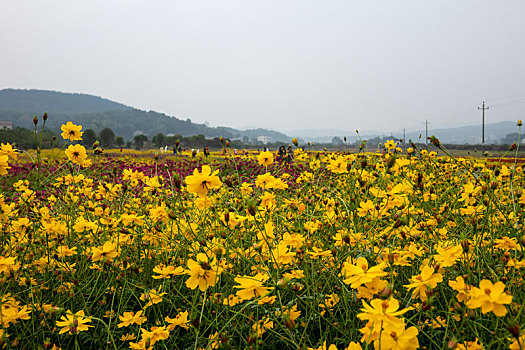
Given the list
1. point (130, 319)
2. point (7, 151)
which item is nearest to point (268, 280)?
point (130, 319)

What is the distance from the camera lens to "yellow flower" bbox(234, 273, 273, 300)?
0.94m

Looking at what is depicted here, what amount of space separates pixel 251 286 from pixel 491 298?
60 centimetres

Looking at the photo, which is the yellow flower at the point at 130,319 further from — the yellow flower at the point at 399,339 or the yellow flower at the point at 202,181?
the yellow flower at the point at 399,339

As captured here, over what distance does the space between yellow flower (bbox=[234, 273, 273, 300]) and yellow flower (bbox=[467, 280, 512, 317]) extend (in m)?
0.52

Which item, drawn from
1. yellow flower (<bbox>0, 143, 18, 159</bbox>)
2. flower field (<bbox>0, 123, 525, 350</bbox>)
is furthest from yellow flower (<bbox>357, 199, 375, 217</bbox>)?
yellow flower (<bbox>0, 143, 18, 159</bbox>)

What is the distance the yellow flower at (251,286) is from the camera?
94 cm

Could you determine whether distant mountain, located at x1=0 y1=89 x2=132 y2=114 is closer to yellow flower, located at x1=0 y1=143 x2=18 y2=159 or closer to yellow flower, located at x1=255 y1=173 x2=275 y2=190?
yellow flower, located at x1=0 y1=143 x2=18 y2=159

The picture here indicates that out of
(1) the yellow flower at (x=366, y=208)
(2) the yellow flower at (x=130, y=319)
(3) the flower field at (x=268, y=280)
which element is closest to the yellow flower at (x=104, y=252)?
(3) the flower field at (x=268, y=280)

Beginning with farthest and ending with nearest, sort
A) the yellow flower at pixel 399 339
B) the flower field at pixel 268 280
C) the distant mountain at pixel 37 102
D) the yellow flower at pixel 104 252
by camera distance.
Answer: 1. the distant mountain at pixel 37 102
2. the yellow flower at pixel 104 252
3. the flower field at pixel 268 280
4. the yellow flower at pixel 399 339

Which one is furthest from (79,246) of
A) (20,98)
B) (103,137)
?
(20,98)

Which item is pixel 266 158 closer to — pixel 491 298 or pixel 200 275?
pixel 200 275

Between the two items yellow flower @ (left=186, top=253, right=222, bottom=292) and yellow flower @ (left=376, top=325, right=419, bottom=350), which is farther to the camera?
yellow flower @ (left=186, top=253, right=222, bottom=292)

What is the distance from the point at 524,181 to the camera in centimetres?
330

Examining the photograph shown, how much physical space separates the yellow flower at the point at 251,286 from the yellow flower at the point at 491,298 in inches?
20.4
